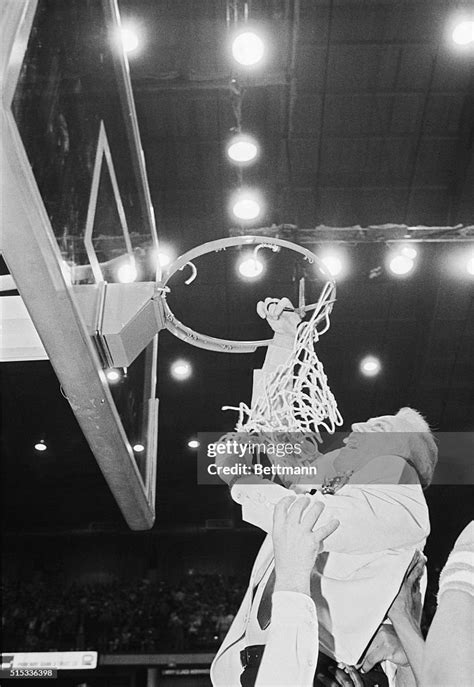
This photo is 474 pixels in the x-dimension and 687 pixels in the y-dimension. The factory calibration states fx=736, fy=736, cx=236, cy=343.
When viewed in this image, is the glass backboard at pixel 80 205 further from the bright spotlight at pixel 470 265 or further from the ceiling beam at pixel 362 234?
the bright spotlight at pixel 470 265

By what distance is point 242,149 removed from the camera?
407 centimetres

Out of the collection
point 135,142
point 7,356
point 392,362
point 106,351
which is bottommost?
point 106,351

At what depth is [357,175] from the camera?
168 inches

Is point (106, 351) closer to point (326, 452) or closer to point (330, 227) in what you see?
point (326, 452)

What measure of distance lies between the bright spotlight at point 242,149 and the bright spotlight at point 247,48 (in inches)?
19.4

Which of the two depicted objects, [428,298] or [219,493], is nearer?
[428,298]

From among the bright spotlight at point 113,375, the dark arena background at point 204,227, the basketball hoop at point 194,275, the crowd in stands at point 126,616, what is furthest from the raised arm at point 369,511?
the crowd in stands at point 126,616

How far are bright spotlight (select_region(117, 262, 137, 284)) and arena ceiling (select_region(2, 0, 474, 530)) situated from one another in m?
0.37

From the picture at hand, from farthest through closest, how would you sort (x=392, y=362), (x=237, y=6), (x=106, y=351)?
(x=392, y=362) < (x=237, y=6) < (x=106, y=351)

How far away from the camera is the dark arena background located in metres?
1.74

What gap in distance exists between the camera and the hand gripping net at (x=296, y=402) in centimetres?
288

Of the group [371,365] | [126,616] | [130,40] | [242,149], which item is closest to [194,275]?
[242,149]

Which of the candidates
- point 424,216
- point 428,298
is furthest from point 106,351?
point 428,298

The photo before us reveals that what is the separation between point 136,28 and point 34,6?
2.40 metres
